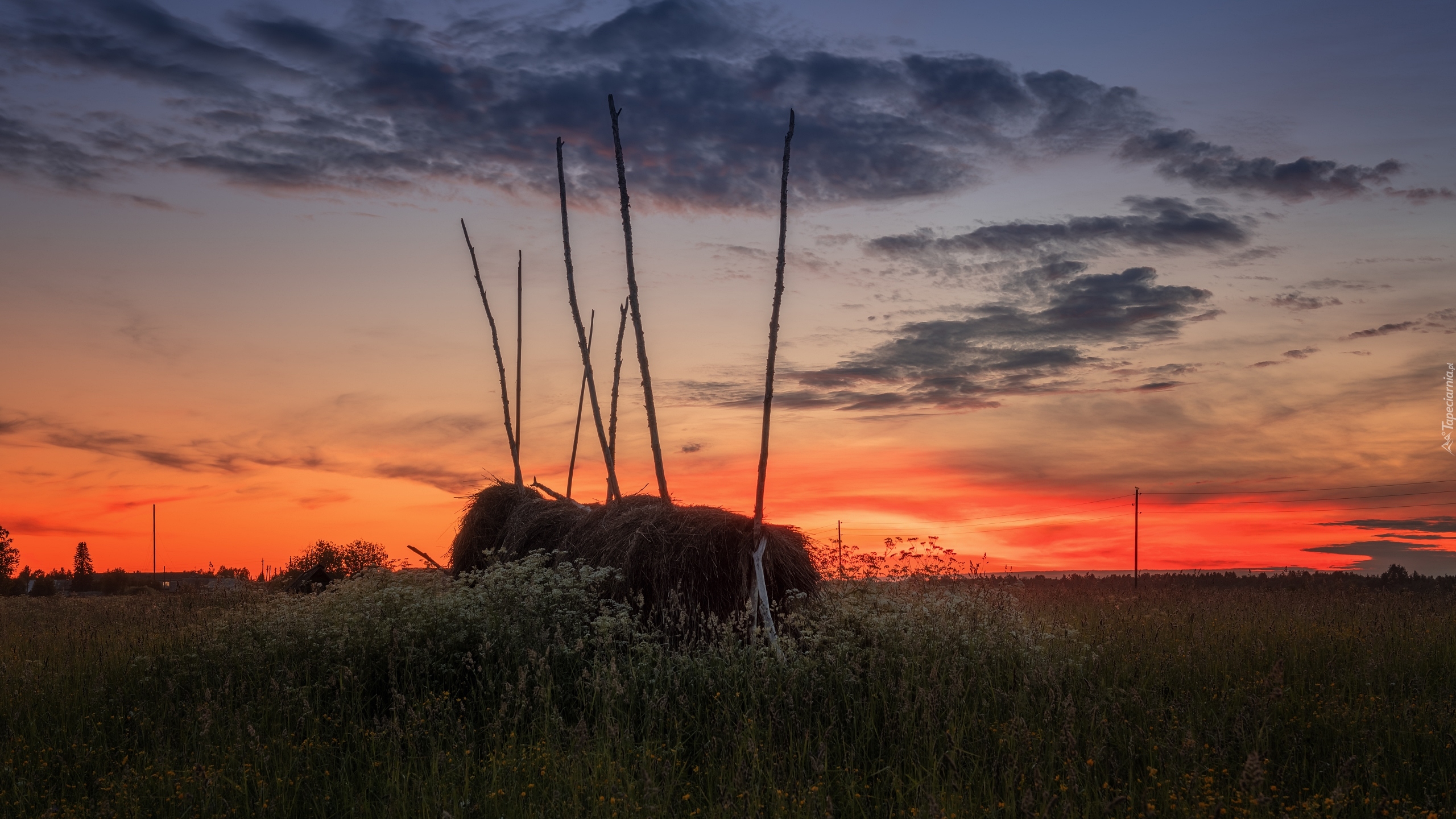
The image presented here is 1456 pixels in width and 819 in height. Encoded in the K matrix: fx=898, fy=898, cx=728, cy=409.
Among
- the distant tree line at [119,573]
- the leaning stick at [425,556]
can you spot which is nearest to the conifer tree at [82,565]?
the distant tree line at [119,573]

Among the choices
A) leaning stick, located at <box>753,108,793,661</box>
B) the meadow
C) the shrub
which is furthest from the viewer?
the shrub

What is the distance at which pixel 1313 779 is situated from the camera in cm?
665

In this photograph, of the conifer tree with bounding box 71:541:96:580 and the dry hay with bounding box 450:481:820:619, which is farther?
the conifer tree with bounding box 71:541:96:580

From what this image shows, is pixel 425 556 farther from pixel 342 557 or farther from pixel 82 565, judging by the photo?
pixel 82 565

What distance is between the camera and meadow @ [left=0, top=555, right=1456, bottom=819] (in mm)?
6066

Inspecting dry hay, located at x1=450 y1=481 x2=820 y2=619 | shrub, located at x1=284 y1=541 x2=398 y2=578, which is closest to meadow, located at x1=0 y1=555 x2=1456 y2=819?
dry hay, located at x1=450 y1=481 x2=820 y2=619

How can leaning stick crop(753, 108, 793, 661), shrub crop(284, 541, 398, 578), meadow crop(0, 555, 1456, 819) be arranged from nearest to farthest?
meadow crop(0, 555, 1456, 819)
leaning stick crop(753, 108, 793, 661)
shrub crop(284, 541, 398, 578)

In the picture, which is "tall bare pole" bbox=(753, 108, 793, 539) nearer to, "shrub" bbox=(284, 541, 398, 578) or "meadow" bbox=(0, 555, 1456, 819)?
"meadow" bbox=(0, 555, 1456, 819)

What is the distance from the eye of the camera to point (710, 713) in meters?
8.08

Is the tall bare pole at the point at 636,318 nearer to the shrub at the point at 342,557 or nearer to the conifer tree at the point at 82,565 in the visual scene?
the shrub at the point at 342,557

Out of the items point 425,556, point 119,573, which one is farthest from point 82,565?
point 425,556

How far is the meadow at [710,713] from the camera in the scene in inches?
239

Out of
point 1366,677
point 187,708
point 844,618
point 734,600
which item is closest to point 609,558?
point 734,600

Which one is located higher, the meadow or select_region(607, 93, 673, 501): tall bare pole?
select_region(607, 93, 673, 501): tall bare pole
